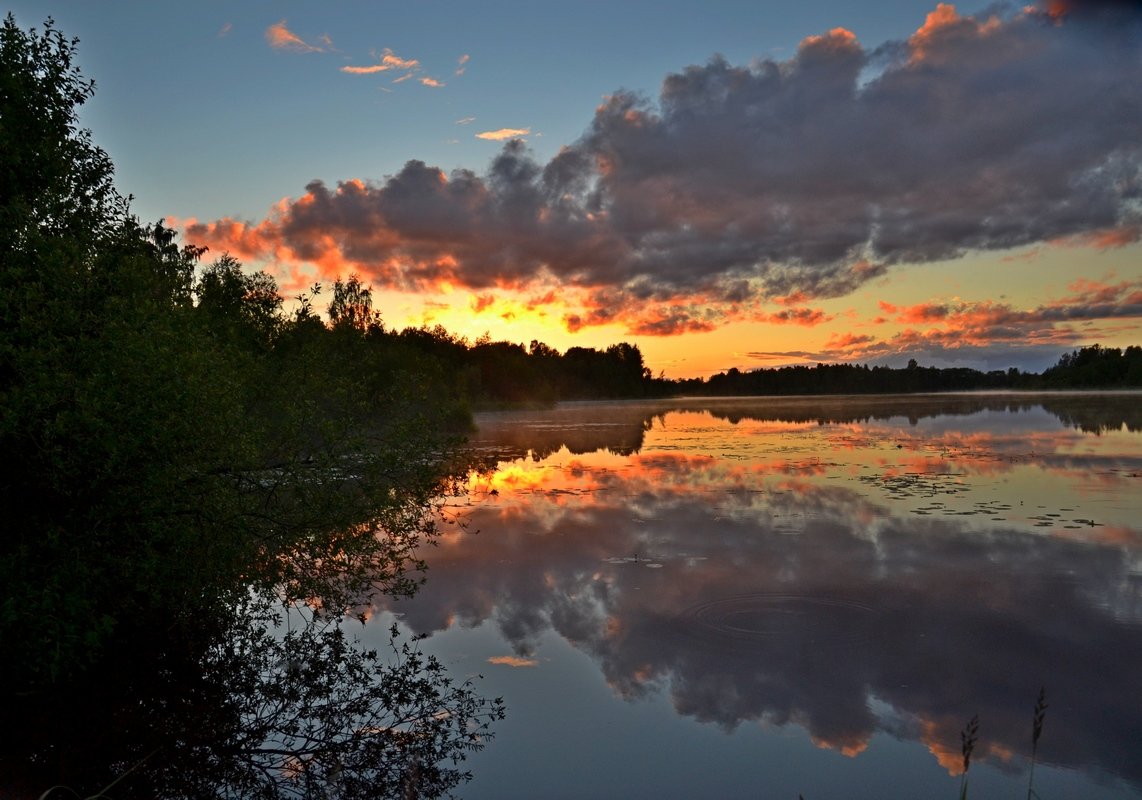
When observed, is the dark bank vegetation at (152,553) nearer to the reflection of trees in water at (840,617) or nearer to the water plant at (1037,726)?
the reflection of trees in water at (840,617)

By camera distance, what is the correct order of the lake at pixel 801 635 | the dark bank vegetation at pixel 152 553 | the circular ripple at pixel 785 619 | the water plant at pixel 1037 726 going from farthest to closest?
the circular ripple at pixel 785 619
the dark bank vegetation at pixel 152 553
the lake at pixel 801 635
the water plant at pixel 1037 726

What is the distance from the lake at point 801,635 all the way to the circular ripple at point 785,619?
5 centimetres

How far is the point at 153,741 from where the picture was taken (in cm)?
905

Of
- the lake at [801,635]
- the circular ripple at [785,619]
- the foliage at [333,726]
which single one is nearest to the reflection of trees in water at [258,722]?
the foliage at [333,726]

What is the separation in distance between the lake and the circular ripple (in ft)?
0.16

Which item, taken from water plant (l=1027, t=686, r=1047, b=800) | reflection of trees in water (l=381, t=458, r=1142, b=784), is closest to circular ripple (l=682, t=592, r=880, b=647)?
reflection of trees in water (l=381, t=458, r=1142, b=784)

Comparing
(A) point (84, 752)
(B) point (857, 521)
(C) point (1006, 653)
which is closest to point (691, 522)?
(B) point (857, 521)

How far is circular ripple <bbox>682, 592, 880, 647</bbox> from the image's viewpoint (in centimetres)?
1143

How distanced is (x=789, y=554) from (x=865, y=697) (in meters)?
7.22

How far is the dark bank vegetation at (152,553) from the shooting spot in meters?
8.58

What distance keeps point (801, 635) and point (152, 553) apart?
9.22 meters

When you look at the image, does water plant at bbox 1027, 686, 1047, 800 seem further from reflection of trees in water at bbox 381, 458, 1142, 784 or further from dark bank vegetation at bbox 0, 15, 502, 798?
dark bank vegetation at bbox 0, 15, 502, 798

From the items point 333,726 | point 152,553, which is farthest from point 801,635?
point 152,553

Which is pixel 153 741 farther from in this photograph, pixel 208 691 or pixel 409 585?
pixel 409 585
